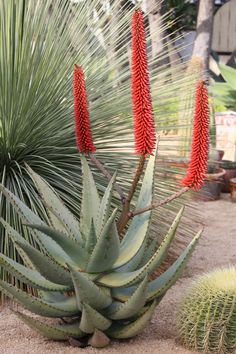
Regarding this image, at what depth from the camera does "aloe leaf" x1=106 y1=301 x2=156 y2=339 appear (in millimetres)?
3472

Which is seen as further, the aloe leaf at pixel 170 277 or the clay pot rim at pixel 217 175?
the clay pot rim at pixel 217 175

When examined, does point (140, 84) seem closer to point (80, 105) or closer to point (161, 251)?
point (80, 105)

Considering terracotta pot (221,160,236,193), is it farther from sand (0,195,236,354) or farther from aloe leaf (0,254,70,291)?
aloe leaf (0,254,70,291)

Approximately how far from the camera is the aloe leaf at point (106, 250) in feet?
10.7

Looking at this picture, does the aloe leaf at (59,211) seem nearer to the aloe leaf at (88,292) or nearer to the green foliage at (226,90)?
the aloe leaf at (88,292)

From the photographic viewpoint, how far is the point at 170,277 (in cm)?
352

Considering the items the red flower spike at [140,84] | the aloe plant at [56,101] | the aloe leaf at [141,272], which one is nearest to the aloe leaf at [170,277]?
the aloe leaf at [141,272]

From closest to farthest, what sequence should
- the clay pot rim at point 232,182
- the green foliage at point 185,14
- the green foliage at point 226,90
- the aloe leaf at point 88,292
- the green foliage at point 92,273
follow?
the aloe leaf at point 88,292, the green foliage at point 92,273, the clay pot rim at point 232,182, the green foliage at point 226,90, the green foliage at point 185,14

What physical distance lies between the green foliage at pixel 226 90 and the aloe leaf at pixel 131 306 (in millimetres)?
7083

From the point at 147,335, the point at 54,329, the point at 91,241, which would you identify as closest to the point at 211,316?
the point at 147,335

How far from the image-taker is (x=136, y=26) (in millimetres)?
3080

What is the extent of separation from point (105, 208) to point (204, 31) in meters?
9.93

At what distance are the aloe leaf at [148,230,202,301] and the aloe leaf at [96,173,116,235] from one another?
0.40 meters

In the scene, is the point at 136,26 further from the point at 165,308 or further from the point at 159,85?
the point at 159,85
